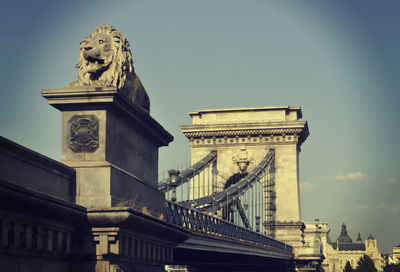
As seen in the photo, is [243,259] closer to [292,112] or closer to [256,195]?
[256,195]

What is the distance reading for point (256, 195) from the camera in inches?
3258

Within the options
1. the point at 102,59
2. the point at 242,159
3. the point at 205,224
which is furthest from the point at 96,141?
the point at 242,159

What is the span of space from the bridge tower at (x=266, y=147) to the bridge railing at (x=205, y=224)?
15127 millimetres

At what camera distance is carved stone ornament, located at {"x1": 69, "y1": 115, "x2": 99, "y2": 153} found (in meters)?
22.9

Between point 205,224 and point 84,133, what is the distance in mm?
19085

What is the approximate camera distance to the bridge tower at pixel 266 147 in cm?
8550

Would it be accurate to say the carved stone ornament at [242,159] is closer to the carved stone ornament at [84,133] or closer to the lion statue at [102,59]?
the lion statue at [102,59]

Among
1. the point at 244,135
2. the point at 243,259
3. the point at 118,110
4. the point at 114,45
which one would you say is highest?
the point at 244,135

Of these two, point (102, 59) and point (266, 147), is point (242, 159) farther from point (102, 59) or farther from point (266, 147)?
point (102, 59)

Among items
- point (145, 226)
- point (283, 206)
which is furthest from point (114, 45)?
point (283, 206)

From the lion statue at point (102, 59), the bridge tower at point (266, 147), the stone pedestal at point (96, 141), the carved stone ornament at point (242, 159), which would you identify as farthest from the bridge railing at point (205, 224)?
the carved stone ornament at point (242, 159)

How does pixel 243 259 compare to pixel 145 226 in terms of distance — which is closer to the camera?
pixel 145 226

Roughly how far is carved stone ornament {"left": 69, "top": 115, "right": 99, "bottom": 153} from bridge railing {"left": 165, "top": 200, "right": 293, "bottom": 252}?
8.16 metres

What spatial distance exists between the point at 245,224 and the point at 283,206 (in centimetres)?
942
